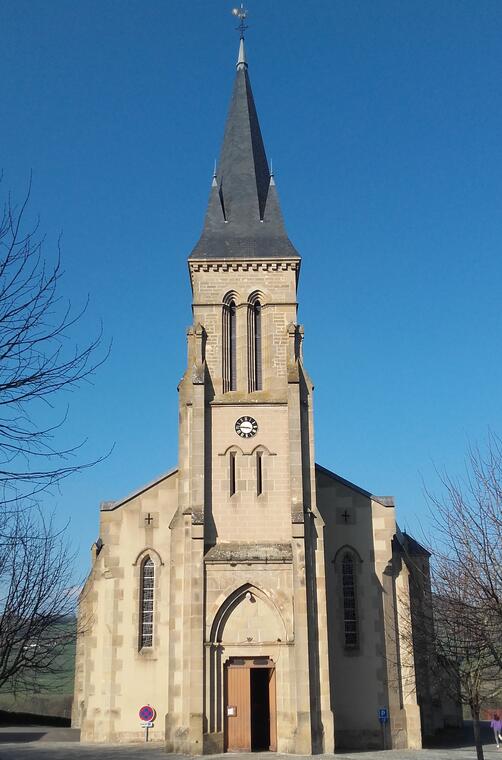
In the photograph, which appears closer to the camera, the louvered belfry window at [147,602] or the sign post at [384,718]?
the sign post at [384,718]

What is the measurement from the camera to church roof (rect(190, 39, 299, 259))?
3147 cm

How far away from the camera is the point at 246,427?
28.8 meters

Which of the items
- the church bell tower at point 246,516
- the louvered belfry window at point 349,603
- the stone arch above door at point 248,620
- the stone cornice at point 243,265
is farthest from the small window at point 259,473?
the stone cornice at point 243,265

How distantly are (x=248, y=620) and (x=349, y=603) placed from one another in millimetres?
4613

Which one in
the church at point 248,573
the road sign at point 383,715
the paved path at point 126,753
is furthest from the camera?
the road sign at point 383,715

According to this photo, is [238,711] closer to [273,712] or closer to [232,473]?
[273,712]

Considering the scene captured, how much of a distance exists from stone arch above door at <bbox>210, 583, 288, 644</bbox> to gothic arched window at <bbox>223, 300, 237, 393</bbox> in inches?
286

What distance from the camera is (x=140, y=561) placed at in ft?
97.3

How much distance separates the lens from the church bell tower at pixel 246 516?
83.8ft

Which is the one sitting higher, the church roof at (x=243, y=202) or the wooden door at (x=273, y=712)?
the church roof at (x=243, y=202)

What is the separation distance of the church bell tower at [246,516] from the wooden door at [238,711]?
1.2 inches

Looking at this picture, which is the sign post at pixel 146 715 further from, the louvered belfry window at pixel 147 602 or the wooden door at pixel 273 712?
the wooden door at pixel 273 712

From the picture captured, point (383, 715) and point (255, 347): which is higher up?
point (255, 347)

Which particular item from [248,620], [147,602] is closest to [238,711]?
[248,620]
